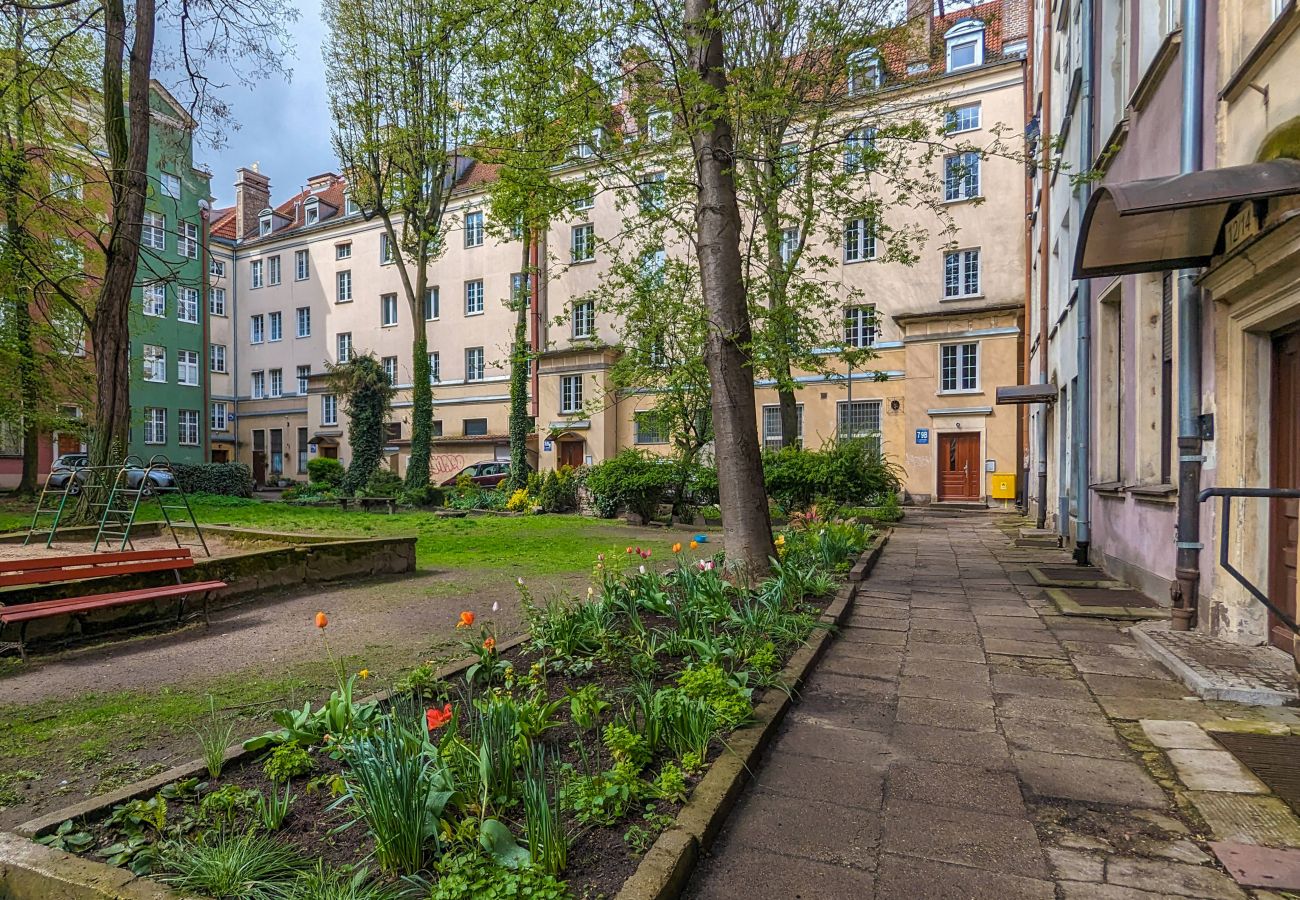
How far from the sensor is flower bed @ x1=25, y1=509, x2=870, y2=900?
→ 2.30 metres

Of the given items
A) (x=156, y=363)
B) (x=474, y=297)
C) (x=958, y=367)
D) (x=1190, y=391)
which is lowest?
(x=1190, y=391)

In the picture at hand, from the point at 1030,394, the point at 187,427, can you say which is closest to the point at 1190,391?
the point at 1030,394

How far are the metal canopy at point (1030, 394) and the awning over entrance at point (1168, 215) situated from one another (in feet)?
29.6

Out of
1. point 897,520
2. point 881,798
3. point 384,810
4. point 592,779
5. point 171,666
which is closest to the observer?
point 384,810

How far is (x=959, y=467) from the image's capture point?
24.9m

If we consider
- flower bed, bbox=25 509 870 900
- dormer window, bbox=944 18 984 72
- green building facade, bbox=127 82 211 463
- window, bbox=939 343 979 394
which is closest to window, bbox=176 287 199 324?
green building facade, bbox=127 82 211 463

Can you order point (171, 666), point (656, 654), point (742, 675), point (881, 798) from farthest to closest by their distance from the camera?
point (171, 666)
point (656, 654)
point (742, 675)
point (881, 798)

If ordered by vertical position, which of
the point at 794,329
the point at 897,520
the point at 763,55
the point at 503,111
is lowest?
the point at 897,520

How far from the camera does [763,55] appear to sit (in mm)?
15555

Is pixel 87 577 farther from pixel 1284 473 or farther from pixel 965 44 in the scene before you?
pixel 965 44

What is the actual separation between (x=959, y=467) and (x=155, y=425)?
38.0 metres

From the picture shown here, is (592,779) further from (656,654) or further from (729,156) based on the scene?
(729,156)

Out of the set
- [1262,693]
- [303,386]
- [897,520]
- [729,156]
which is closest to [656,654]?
[1262,693]

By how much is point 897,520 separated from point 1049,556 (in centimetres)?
664
